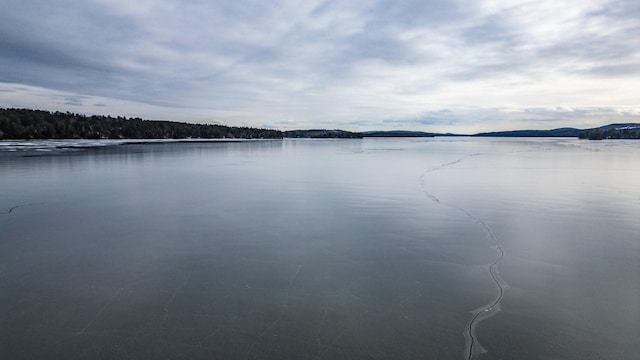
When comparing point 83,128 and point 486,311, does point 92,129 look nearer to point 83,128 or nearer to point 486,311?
point 83,128

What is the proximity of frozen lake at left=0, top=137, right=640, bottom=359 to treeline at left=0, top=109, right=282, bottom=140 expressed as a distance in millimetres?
81329

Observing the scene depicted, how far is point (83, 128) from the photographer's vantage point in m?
88.2

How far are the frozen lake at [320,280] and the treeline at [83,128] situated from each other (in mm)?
81329

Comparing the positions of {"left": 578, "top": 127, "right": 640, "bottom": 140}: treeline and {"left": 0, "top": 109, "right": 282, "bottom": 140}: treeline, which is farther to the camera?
→ {"left": 578, "top": 127, "right": 640, "bottom": 140}: treeline

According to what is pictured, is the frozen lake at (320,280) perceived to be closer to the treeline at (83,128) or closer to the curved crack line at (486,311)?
the curved crack line at (486,311)

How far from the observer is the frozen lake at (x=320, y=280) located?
3.38m

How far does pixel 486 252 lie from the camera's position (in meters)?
5.86

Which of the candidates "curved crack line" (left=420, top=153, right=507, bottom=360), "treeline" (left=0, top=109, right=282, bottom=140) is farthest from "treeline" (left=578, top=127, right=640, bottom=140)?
"curved crack line" (left=420, top=153, right=507, bottom=360)

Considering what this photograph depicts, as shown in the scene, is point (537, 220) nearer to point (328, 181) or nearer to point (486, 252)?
point (486, 252)

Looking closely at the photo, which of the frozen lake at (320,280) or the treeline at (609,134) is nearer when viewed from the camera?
the frozen lake at (320,280)

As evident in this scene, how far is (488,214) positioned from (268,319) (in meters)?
6.56

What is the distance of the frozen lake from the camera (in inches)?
133

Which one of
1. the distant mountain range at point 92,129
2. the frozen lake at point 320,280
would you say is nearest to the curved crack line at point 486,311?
the frozen lake at point 320,280

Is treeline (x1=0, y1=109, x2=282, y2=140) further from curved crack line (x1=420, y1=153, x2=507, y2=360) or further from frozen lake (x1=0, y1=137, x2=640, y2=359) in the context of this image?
curved crack line (x1=420, y1=153, x2=507, y2=360)
